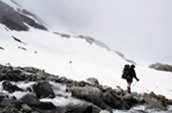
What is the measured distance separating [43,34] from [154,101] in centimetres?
5793

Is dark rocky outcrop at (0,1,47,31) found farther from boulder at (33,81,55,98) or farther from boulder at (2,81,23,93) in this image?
boulder at (2,81,23,93)

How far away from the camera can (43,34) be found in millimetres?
80562

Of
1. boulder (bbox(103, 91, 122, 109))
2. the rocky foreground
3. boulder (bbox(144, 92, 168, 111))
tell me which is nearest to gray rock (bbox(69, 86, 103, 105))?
the rocky foreground

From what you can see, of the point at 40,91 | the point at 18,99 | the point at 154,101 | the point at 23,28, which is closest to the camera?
the point at 18,99

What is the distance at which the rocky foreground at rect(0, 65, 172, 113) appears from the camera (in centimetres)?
1795

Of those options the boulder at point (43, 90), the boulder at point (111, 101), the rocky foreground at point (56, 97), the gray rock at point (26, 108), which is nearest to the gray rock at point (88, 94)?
the rocky foreground at point (56, 97)

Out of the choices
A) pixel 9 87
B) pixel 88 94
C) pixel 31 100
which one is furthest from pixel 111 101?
pixel 9 87

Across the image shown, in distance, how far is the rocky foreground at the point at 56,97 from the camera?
1795 centimetres

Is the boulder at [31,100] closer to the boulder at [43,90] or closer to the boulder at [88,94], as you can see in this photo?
the boulder at [43,90]

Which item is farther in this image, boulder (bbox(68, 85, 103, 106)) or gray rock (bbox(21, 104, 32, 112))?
boulder (bbox(68, 85, 103, 106))

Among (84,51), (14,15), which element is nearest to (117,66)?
(84,51)

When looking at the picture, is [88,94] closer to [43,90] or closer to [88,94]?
[88,94]

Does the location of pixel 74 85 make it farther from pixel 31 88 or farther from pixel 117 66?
pixel 117 66

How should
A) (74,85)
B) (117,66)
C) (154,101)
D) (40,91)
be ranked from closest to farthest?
(40,91) → (74,85) → (154,101) → (117,66)
